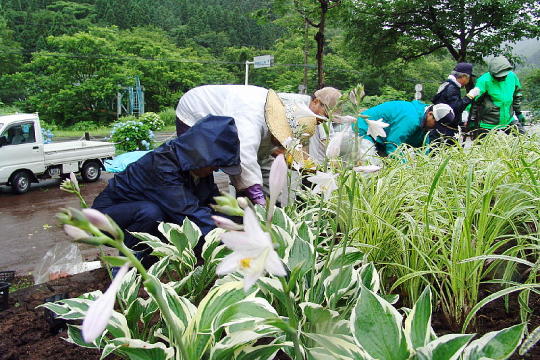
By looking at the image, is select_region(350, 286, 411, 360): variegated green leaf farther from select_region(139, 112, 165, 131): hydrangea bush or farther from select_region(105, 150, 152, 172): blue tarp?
select_region(139, 112, 165, 131): hydrangea bush

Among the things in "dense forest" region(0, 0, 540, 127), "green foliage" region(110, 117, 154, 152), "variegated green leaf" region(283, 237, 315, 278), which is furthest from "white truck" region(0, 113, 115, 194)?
"variegated green leaf" region(283, 237, 315, 278)

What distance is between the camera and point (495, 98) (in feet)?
13.8

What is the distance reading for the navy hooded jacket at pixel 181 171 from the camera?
2.18m

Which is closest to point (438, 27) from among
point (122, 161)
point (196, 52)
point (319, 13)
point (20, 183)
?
point (319, 13)

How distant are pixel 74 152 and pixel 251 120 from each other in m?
6.21

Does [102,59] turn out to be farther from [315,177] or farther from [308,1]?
[315,177]

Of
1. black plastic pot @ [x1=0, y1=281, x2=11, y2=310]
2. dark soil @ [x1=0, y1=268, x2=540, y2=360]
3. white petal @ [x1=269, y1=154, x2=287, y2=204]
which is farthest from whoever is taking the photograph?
black plastic pot @ [x1=0, y1=281, x2=11, y2=310]

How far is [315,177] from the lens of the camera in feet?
3.31

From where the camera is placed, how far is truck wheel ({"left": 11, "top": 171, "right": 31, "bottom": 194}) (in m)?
7.06

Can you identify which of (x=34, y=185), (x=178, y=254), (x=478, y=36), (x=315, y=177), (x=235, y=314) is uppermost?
(x=478, y=36)

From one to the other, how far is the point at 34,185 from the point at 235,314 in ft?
27.7

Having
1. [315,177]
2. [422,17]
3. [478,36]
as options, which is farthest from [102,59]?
[315,177]

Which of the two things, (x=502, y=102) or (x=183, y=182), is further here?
(x=502, y=102)

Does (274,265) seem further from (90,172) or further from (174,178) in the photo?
(90,172)
